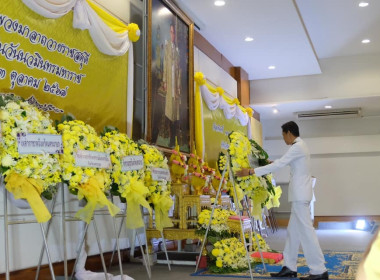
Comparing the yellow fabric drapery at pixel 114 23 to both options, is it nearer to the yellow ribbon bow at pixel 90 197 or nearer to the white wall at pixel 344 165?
the yellow ribbon bow at pixel 90 197

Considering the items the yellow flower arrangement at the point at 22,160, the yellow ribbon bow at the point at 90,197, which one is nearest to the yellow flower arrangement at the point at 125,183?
the yellow ribbon bow at the point at 90,197

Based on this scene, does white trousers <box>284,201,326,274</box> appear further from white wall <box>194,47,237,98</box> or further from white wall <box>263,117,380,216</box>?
white wall <box>263,117,380,216</box>

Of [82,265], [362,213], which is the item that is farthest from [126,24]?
[362,213]

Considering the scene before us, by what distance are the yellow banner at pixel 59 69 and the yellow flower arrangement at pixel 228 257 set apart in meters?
1.67

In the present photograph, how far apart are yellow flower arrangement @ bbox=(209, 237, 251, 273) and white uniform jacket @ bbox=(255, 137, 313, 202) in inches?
35.1

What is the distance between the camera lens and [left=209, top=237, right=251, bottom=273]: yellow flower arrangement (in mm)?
4562

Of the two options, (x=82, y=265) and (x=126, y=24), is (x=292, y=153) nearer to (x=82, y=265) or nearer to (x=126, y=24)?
(x=82, y=265)

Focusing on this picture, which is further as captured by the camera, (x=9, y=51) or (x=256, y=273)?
(x=256, y=273)

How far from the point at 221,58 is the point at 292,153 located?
205 inches

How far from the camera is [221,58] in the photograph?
30.0 feet

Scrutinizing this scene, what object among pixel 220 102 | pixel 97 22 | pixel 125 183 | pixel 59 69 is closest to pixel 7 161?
pixel 125 183

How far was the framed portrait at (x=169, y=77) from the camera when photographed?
555cm

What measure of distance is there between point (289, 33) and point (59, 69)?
5.15 metres

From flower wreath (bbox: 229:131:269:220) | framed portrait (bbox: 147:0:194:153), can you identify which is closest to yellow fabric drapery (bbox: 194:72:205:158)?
framed portrait (bbox: 147:0:194:153)
